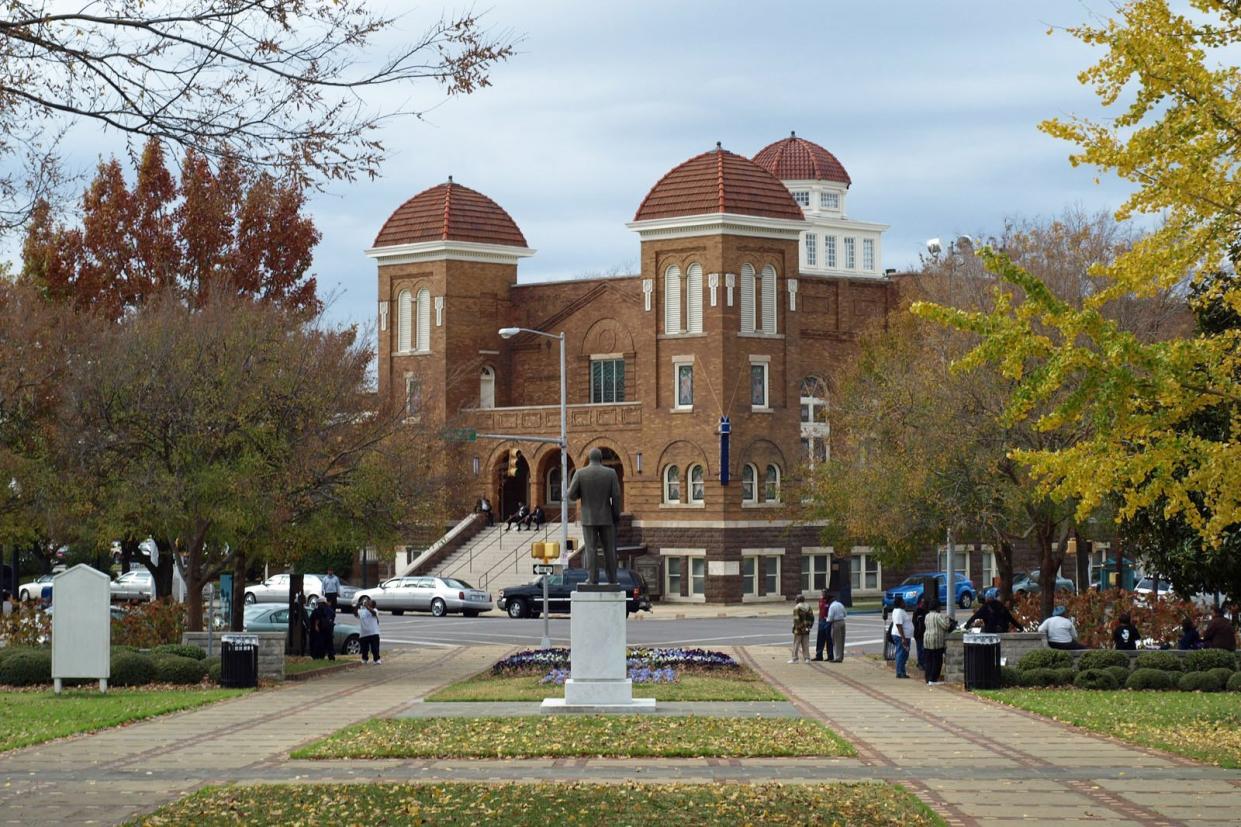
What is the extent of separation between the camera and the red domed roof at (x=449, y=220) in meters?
70.4

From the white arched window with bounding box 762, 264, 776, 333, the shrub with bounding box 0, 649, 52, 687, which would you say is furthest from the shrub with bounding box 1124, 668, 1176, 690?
the white arched window with bounding box 762, 264, 776, 333

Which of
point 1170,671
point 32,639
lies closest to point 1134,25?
point 1170,671

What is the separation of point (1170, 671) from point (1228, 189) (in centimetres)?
1239

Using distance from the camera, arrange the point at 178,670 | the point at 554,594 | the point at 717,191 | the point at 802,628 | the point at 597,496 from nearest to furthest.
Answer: the point at 597,496
the point at 178,670
the point at 802,628
the point at 554,594
the point at 717,191

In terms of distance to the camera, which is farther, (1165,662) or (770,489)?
(770,489)

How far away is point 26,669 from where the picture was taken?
27500mm

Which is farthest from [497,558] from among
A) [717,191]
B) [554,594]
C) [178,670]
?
[178,670]

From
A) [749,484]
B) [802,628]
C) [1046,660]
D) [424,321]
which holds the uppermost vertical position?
[424,321]

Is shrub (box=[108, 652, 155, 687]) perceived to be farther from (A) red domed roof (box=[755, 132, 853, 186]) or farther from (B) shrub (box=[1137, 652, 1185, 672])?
(A) red domed roof (box=[755, 132, 853, 186])

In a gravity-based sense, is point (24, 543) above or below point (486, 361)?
below

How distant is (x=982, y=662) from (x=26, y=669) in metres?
15.4

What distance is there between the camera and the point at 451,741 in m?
19.0

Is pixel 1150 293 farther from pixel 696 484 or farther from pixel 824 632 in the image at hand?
pixel 696 484

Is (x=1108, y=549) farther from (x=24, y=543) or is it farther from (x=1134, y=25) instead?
(x=1134, y=25)
